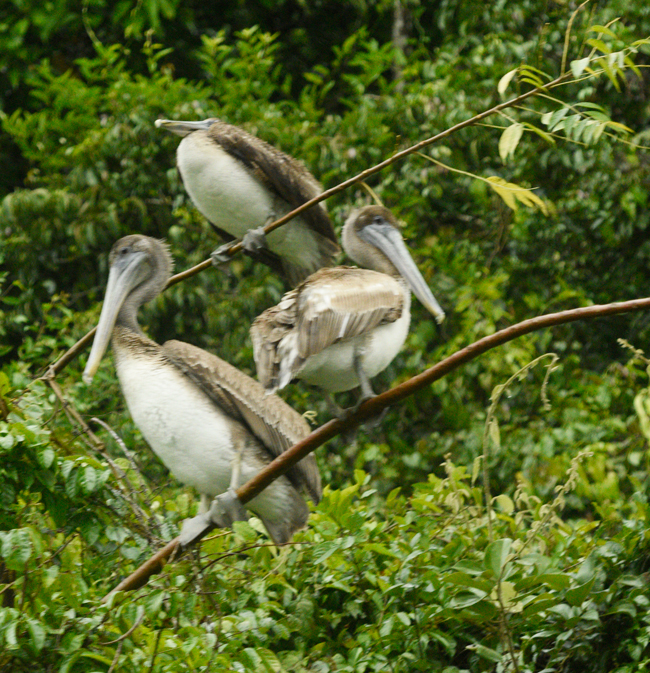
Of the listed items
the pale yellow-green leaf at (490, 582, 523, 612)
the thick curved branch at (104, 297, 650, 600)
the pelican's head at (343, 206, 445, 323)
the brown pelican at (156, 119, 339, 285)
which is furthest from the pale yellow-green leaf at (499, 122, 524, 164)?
the brown pelican at (156, 119, 339, 285)

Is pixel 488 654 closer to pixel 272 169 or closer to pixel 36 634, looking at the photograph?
pixel 36 634

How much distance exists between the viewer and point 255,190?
14.3ft

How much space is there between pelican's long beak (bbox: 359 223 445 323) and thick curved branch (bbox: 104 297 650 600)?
0.84 metres

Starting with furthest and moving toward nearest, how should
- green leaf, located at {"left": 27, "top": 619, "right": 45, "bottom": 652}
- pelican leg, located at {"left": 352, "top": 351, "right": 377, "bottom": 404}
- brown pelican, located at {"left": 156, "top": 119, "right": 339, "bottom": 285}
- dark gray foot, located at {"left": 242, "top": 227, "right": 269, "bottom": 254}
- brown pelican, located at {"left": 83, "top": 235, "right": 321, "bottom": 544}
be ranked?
A: brown pelican, located at {"left": 156, "top": 119, "right": 339, "bottom": 285}, dark gray foot, located at {"left": 242, "top": 227, "right": 269, "bottom": 254}, brown pelican, located at {"left": 83, "top": 235, "right": 321, "bottom": 544}, pelican leg, located at {"left": 352, "top": 351, "right": 377, "bottom": 404}, green leaf, located at {"left": 27, "top": 619, "right": 45, "bottom": 652}

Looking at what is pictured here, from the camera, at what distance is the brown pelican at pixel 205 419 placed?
3119 millimetres

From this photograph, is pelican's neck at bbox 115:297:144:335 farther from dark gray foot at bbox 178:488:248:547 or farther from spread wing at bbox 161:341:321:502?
dark gray foot at bbox 178:488:248:547

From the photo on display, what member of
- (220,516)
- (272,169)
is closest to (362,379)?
(220,516)

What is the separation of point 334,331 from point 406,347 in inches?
112

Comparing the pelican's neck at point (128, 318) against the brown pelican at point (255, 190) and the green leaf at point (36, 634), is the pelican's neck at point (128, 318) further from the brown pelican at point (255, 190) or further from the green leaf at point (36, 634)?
the green leaf at point (36, 634)

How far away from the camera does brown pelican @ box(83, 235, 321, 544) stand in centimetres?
312

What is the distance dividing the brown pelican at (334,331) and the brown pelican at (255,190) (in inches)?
51.8

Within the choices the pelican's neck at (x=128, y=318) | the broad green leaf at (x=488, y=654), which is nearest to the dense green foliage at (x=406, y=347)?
the broad green leaf at (x=488, y=654)

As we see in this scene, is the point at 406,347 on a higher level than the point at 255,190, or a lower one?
lower

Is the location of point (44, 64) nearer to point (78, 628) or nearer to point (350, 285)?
point (350, 285)
